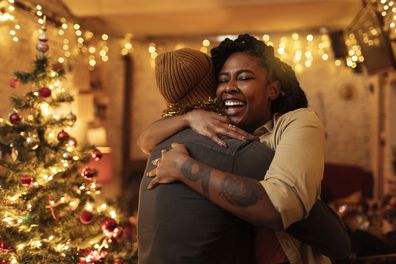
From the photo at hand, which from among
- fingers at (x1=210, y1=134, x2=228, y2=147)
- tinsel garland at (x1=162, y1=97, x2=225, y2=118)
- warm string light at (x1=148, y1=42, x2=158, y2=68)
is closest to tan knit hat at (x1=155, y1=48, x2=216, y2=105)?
tinsel garland at (x1=162, y1=97, x2=225, y2=118)

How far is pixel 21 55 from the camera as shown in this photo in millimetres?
3400

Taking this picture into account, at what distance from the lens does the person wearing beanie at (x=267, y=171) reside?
3.77 feet

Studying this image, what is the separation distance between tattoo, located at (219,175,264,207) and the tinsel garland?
1.37 ft

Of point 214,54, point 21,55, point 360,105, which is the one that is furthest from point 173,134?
point 360,105

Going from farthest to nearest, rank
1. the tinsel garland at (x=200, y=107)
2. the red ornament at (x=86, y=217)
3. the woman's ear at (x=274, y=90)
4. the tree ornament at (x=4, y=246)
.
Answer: the red ornament at (x=86, y=217)
the tree ornament at (x=4, y=246)
the woman's ear at (x=274, y=90)
the tinsel garland at (x=200, y=107)

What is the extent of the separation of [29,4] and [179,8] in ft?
5.04

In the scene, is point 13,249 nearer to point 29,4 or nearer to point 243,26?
point 29,4

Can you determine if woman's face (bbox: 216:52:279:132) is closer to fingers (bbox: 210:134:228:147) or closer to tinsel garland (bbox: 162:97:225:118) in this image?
tinsel garland (bbox: 162:97:225:118)

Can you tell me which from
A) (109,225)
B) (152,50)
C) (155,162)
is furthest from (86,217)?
(152,50)

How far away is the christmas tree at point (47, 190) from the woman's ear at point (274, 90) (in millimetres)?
1259

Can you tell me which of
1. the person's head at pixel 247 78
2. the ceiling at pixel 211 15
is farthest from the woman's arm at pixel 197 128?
the ceiling at pixel 211 15

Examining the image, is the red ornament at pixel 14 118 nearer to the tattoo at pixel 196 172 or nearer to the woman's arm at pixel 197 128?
the woman's arm at pixel 197 128

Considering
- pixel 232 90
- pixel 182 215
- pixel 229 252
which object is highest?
pixel 232 90

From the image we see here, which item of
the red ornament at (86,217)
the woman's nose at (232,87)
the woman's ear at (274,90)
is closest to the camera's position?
the woman's nose at (232,87)
